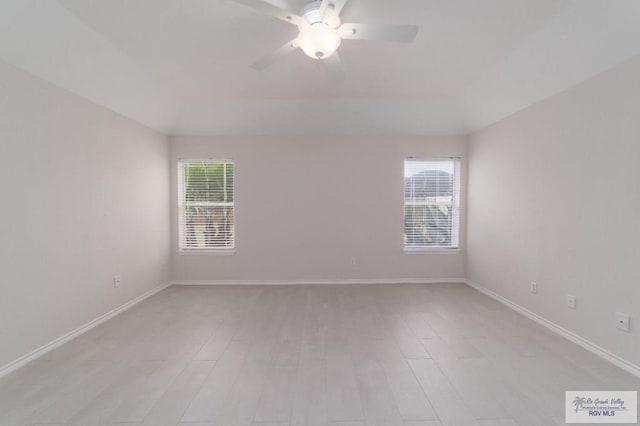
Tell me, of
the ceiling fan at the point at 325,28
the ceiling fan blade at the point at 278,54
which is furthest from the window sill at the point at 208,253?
the ceiling fan at the point at 325,28

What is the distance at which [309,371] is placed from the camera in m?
2.03

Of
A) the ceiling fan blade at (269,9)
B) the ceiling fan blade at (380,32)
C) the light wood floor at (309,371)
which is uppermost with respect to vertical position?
the ceiling fan blade at (269,9)

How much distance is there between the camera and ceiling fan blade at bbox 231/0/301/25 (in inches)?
62.7

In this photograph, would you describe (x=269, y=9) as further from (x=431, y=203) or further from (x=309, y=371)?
(x=431, y=203)

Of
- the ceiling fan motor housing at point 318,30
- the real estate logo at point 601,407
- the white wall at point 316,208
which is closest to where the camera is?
the real estate logo at point 601,407

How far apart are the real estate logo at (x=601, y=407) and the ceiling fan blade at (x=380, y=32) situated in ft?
8.49

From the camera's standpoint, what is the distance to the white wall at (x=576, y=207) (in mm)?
2059

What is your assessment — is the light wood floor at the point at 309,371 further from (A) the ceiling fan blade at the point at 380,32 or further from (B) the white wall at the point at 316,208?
(A) the ceiling fan blade at the point at 380,32

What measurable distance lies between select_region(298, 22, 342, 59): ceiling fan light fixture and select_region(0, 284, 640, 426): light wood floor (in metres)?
2.38

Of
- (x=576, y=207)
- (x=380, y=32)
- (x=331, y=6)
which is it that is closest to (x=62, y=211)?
(x=331, y=6)

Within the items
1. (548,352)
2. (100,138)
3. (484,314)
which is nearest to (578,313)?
(548,352)

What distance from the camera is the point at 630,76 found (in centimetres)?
202

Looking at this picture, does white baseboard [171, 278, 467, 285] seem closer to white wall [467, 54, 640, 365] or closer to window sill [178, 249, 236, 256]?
window sill [178, 249, 236, 256]

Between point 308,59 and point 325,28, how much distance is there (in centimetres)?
105
